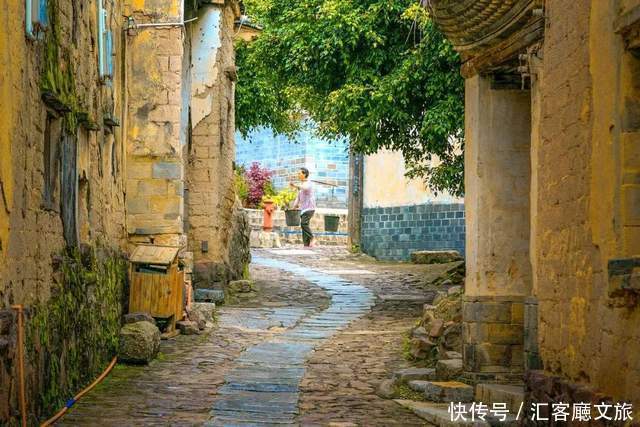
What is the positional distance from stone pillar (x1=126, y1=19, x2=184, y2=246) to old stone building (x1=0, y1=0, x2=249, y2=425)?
0.01m

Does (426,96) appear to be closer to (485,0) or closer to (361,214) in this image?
(485,0)

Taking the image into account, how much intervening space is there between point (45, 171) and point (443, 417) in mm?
3350

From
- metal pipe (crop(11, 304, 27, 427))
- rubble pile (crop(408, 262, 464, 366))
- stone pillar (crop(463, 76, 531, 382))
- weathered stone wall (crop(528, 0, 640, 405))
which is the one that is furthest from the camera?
rubble pile (crop(408, 262, 464, 366))

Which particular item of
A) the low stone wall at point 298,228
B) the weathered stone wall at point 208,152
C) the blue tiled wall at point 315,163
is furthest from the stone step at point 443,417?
the blue tiled wall at point 315,163

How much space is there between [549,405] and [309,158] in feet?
96.1

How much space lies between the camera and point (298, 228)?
2975 centimetres

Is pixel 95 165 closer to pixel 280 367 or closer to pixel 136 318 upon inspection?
pixel 136 318

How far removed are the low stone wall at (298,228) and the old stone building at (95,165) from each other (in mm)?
11846

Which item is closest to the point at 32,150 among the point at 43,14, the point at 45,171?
the point at 45,171

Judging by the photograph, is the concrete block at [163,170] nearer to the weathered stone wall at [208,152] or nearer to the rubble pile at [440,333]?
the weathered stone wall at [208,152]

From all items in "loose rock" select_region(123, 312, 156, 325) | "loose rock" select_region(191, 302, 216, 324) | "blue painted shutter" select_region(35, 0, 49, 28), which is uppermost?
"blue painted shutter" select_region(35, 0, 49, 28)

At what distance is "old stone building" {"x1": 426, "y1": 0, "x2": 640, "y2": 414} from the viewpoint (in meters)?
5.56

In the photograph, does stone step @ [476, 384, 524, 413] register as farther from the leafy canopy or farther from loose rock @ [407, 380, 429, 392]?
the leafy canopy

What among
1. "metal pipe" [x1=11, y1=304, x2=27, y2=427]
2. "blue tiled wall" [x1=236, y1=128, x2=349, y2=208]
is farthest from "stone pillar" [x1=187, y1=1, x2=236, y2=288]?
"blue tiled wall" [x1=236, y1=128, x2=349, y2=208]
